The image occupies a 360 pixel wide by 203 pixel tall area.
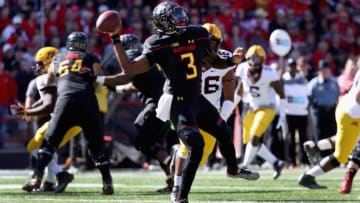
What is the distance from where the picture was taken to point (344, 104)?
32.5 feet

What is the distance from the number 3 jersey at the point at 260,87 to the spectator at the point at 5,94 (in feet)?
15.5

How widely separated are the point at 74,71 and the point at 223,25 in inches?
368

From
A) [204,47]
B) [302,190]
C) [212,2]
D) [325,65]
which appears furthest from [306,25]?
[204,47]

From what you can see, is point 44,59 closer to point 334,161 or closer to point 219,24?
point 334,161

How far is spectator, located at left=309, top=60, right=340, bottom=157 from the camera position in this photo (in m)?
17.2

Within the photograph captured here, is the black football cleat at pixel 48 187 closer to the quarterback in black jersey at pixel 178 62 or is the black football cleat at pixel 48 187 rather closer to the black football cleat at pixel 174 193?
the black football cleat at pixel 174 193

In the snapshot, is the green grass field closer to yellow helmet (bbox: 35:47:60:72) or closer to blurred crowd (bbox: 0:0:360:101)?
yellow helmet (bbox: 35:47:60:72)

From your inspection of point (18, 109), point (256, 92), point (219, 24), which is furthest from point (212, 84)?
point (219, 24)

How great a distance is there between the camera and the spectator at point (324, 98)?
56.4 ft

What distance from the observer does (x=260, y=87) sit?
13867 mm

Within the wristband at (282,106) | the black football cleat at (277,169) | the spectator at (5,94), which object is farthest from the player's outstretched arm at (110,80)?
the spectator at (5,94)

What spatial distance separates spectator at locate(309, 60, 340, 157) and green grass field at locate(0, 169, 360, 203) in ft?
9.66

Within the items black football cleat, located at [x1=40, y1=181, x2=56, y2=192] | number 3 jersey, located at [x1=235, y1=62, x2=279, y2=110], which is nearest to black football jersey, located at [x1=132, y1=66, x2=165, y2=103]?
black football cleat, located at [x1=40, y1=181, x2=56, y2=192]

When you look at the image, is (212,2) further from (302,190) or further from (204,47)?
(204,47)
